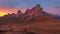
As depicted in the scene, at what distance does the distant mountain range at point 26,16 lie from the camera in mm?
3229

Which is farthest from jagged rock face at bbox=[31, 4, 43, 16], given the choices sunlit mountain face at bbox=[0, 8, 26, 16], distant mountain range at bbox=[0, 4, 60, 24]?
sunlit mountain face at bbox=[0, 8, 26, 16]

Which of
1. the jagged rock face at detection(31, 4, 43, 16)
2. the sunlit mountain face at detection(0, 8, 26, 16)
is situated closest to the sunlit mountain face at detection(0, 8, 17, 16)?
the sunlit mountain face at detection(0, 8, 26, 16)

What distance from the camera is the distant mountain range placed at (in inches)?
127

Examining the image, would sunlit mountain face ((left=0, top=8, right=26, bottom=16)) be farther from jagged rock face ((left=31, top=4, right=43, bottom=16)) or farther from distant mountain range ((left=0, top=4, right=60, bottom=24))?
jagged rock face ((left=31, top=4, right=43, bottom=16))

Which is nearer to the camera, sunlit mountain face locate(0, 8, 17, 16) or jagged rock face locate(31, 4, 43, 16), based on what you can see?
jagged rock face locate(31, 4, 43, 16)

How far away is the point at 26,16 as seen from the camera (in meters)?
3.29

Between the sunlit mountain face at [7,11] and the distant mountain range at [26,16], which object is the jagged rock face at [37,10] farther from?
the sunlit mountain face at [7,11]

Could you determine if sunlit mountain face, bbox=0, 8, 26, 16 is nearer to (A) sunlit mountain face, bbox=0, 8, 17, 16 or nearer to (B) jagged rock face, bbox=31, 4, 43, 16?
(A) sunlit mountain face, bbox=0, 8, 17, 16

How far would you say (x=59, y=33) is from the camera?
10.1ft

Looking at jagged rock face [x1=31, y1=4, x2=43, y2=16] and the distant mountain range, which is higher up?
jagged rock face [x1=31, y1=4, x2=43, y2=16]

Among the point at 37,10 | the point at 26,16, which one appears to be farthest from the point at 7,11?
the point at 37,10

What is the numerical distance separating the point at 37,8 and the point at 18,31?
0.61 meters

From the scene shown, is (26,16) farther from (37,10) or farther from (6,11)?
(6,11)

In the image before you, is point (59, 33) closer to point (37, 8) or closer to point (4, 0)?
point (37, 8)
